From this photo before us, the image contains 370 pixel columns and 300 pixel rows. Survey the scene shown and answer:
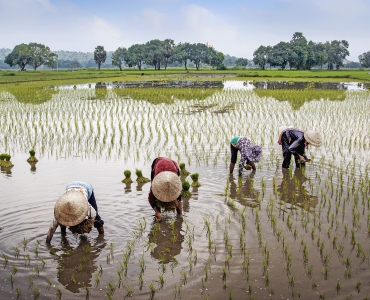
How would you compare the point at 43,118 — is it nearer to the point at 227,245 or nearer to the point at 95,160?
the point at 95,160

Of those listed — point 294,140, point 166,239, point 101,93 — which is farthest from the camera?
point 101,93

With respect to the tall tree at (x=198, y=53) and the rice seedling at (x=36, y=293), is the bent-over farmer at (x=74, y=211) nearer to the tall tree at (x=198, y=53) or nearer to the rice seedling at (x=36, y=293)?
the rice seedling at (x=36, y=293)

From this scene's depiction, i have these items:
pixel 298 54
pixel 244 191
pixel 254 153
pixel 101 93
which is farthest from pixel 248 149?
pixel 298 54

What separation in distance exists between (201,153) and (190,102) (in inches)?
336

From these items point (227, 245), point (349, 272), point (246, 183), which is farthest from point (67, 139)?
point (349, 272)

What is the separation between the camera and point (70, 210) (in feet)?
12.5

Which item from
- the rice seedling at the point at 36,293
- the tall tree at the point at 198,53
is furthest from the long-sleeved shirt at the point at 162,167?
the tall tree at the point at 198,53

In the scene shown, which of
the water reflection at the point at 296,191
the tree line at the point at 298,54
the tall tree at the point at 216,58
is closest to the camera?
the water reflection at the point at 296,191

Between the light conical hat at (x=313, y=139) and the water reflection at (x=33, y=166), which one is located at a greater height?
the light conical hat at (x=313, y=139)

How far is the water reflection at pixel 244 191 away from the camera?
5903 millimetres

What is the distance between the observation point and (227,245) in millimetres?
4434

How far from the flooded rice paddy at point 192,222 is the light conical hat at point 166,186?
0.54 meters

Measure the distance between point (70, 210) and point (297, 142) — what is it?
14.0 feet

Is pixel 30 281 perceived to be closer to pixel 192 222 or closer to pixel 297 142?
pixel 192 222
